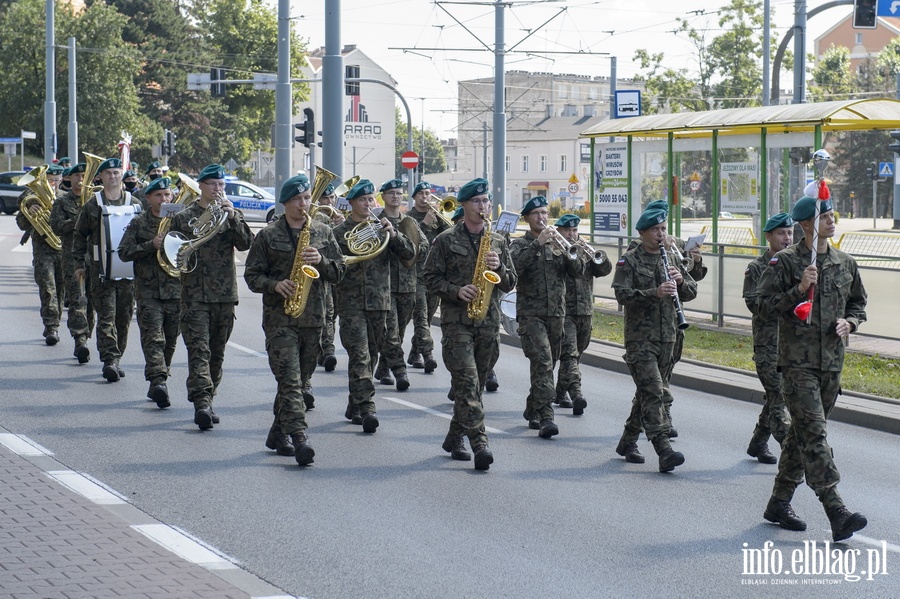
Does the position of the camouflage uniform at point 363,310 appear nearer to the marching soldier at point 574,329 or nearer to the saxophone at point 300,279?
the saxophone at point 300,279

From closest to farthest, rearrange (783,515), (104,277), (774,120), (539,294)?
(783,515) < (539,294) < (104,277) < (774,120)

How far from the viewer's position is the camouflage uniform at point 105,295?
1255 cm

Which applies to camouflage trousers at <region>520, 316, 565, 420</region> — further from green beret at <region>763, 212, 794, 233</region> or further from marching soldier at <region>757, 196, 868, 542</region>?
marching soldier at <region>757, 196, 868, 542</region>

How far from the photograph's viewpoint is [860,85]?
77.6 meters

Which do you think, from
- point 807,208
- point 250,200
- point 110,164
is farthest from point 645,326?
point 250,200

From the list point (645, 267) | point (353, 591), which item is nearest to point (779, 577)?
point (353, 591)

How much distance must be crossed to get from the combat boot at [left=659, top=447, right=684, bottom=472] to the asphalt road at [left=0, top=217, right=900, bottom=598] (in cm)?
7

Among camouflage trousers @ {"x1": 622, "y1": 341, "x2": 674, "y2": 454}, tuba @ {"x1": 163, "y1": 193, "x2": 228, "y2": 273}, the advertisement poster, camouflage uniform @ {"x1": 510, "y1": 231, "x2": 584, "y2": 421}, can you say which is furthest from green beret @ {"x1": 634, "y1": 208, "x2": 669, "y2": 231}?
the advertisement poster

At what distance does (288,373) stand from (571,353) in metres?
3.32

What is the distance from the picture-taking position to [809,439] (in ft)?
23.4

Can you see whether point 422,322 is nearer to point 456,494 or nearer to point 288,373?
point 288,373

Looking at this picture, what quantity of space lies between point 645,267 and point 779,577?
3.33 metres

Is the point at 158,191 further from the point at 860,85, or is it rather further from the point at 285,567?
the point at 860,85

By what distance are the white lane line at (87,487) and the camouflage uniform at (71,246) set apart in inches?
224
